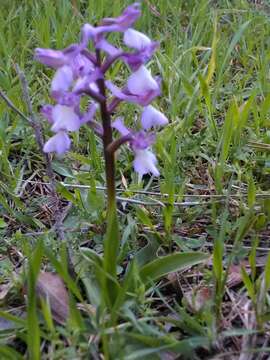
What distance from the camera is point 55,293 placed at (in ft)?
3.75

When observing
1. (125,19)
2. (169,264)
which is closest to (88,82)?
(125,19)

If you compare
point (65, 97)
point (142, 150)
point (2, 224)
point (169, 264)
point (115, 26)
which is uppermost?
point (115, 26)

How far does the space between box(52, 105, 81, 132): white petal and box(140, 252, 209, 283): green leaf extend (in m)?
0.31

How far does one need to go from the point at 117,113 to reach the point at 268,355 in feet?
3.35

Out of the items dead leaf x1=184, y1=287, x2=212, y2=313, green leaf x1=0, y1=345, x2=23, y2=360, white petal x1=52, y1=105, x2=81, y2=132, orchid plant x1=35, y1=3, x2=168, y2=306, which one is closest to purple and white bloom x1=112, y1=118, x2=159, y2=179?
orchid plant x1=35, y1=3, x2=168, y2=306

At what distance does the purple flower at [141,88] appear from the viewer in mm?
1043

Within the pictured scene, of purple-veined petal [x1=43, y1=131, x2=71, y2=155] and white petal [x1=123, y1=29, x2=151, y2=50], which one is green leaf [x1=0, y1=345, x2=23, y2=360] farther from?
white petal [x1=123, y1=29, x2=151, y2=50]

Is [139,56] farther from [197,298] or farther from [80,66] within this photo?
[197,298]

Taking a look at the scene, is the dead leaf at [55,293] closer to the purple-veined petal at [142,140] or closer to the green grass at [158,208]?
→ the green grass at [158,208]

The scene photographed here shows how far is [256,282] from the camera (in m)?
1.13

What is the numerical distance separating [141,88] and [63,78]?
0.14m

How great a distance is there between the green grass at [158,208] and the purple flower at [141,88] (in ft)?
0.63

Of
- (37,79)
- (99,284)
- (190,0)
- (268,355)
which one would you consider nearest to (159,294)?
(99,284)

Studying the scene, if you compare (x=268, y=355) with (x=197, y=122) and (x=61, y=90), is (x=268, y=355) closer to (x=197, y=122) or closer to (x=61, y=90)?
(x=61, y=90)
